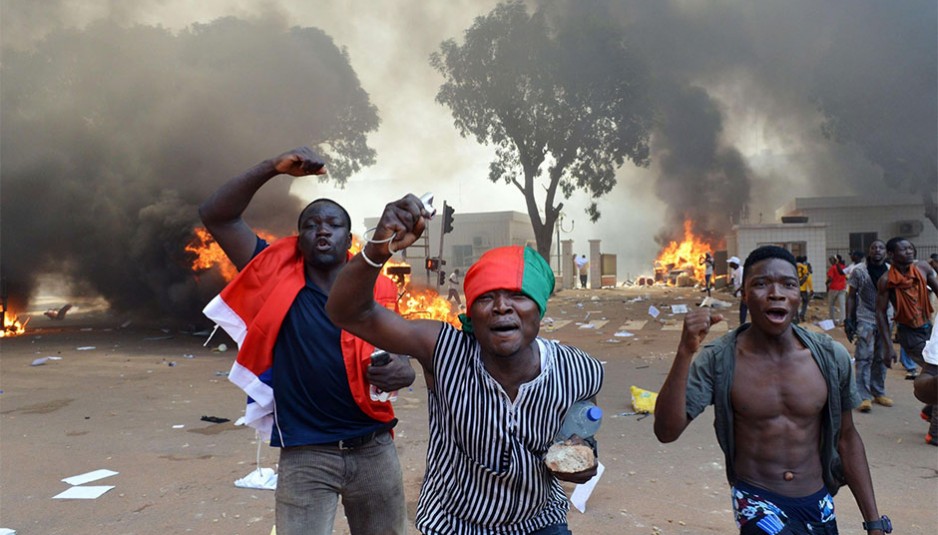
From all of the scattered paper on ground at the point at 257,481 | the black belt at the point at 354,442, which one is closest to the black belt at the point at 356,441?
the black belt at the point at 354,442

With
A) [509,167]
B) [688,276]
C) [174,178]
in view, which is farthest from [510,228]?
[174,178]

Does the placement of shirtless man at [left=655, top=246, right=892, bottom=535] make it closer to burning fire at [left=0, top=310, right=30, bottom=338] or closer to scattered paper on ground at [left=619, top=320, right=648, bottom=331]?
scattered paper on ground at [left=619, top=320, right=648, bottom=331]

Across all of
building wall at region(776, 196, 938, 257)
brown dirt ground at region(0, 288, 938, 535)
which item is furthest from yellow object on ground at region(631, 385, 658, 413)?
building wall at region(776, 196, 938, 257)

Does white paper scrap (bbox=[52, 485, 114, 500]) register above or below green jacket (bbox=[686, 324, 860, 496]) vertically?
below

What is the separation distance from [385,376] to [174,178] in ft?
54.4

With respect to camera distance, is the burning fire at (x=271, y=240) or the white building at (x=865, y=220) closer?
the burning fire at (x=271, y=240)

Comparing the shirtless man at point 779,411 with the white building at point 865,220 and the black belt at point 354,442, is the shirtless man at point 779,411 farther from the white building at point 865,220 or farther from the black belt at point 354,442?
the white building at point 865,220

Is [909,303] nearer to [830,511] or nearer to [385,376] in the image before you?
[830,511]

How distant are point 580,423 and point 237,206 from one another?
1.65 m

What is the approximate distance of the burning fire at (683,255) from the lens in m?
32.3

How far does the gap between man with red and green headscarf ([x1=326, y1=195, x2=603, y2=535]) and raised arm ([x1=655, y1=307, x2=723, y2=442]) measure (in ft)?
1.34

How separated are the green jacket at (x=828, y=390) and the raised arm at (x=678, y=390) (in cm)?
7

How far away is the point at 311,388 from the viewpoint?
2367 mm

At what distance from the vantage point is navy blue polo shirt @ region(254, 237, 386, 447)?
2.35 m
